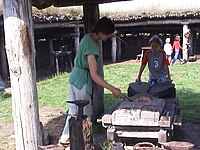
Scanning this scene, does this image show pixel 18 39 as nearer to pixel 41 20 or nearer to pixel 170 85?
pixel 170 85

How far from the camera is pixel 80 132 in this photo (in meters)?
3.67

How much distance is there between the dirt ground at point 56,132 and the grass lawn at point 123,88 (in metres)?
0.48

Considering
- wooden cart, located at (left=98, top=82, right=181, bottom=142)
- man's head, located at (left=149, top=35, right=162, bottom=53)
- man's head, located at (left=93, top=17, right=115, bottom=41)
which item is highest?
man's head, located at (left=93, top=17, right=115, bottom=41)

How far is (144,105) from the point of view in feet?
15.4

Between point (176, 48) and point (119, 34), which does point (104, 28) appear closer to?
point (176, 48)

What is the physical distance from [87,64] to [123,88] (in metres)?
5.80

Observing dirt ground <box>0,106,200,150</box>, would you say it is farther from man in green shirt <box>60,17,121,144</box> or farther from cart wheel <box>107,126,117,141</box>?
man in green shirt <box>60,17,121,144</box>

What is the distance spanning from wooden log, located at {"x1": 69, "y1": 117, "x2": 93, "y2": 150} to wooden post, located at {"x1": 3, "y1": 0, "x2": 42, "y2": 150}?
377 mm

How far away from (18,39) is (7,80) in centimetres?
936

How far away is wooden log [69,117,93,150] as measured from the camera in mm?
3670

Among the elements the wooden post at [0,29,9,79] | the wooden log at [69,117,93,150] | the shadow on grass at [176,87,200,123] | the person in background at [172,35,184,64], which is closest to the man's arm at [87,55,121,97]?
the wooden log at [69,117,93,150]

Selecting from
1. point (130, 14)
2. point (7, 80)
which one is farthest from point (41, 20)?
point (130, 14)

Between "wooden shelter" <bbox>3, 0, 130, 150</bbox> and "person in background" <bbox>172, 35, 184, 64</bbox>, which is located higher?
"wooden shelter" <bbox>3, 0, 130, 150</bbox>

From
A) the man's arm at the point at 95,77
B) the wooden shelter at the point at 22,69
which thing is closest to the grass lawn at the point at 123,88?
the man's arm at the point at 95,77
